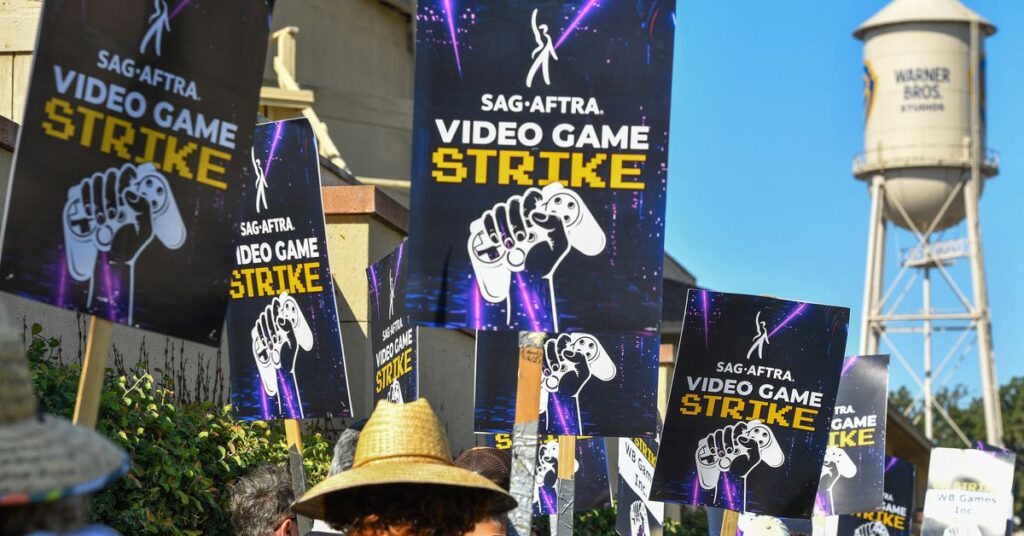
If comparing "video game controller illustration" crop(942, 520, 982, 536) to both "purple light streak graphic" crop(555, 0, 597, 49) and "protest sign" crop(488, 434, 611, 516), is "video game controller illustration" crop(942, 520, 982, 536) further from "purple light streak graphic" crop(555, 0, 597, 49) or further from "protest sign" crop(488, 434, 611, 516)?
"purple light streak graphic" crop(555, 0, 597, 49)

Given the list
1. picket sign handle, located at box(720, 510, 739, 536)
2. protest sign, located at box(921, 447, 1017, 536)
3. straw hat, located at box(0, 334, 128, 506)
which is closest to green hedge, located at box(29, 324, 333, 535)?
picket sign handle, located at box(720, 510, 739, 536)

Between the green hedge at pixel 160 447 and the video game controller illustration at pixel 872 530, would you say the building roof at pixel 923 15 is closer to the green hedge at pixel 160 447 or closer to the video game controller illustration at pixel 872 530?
the video game controller illustration at pixel 872 530

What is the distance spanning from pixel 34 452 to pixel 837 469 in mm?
10973

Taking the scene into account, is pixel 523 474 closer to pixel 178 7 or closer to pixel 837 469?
pixel 178 7

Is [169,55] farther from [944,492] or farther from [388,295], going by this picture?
[944,492]

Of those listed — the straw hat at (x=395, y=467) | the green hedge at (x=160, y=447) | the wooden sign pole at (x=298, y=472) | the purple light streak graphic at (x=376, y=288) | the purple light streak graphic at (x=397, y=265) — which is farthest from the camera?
the purple light streak graphic at (x=376, y=288)

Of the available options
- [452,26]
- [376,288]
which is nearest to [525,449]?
[452,26]

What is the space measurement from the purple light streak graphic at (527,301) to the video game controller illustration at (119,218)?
129cm

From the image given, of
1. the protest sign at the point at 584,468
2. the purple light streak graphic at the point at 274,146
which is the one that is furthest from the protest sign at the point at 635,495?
the purple light streak graphic at the point at 274,146

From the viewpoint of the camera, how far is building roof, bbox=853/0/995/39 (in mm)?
44844

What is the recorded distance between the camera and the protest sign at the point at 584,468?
11.9m

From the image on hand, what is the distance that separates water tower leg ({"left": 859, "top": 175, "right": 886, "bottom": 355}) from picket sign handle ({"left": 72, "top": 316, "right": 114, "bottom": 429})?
41.1 metres

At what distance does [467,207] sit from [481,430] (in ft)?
13.0

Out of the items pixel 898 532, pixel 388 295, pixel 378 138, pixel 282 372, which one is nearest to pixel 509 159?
pixel 282 372
